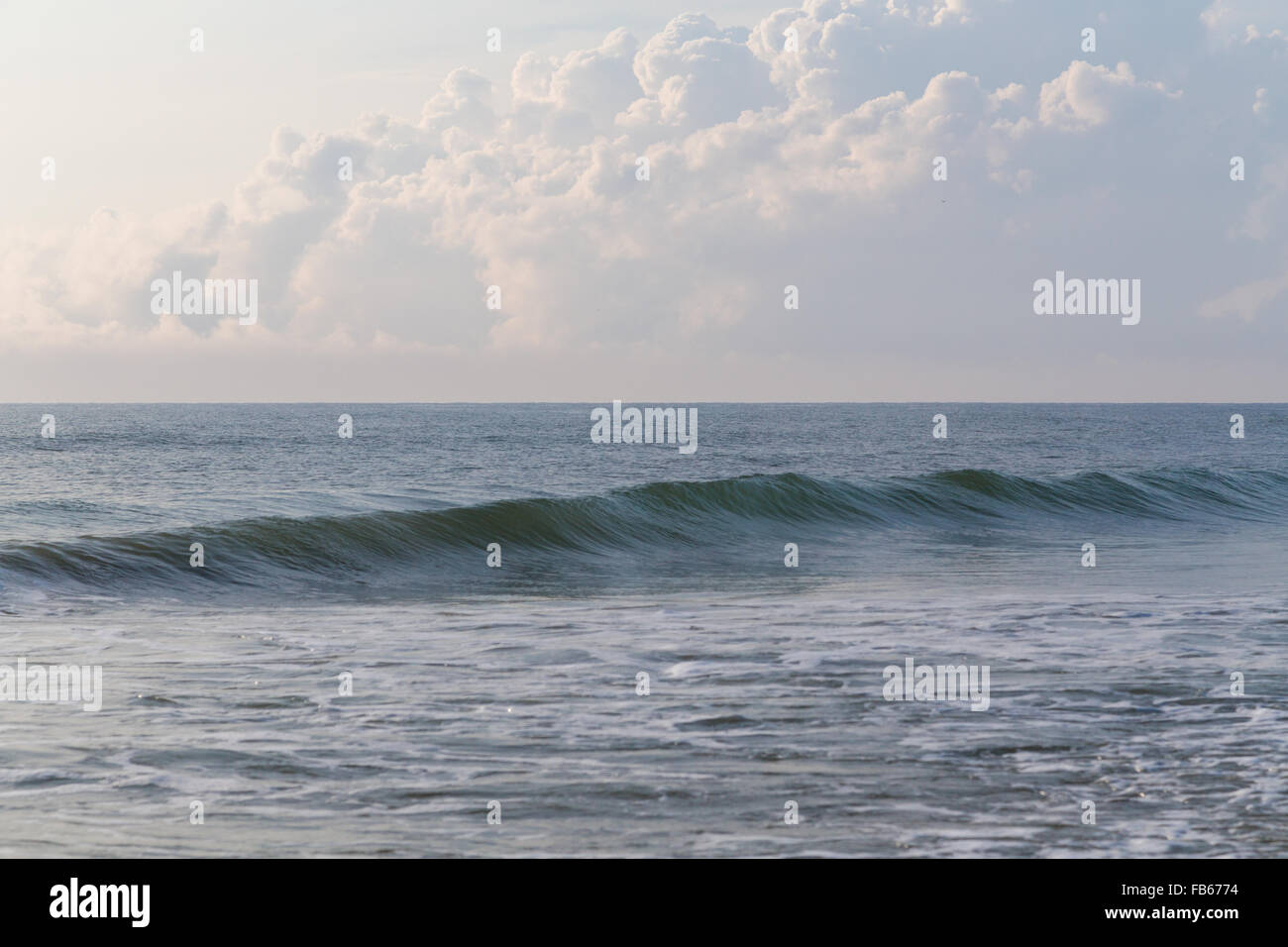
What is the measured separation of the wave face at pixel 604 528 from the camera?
55.5ft

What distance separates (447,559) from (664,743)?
1310 centimetres

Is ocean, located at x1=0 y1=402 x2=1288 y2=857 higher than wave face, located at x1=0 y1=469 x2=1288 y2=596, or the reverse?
wave face, located at x1=0 y1=469 x2=1288 y2=596

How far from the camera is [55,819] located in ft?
19.3

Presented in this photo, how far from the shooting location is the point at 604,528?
23.3 m

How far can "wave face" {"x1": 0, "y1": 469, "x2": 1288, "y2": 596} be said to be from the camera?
1692 centimetres

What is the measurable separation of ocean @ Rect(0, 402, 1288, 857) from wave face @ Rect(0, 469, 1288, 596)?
0.37 feet

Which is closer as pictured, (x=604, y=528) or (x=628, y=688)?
(x=628, y=688)

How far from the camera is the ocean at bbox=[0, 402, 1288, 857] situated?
5867 mm

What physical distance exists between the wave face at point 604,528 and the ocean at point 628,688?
113mm

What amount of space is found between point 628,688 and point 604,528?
14.2m

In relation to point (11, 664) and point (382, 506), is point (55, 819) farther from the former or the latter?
point (382, 506)

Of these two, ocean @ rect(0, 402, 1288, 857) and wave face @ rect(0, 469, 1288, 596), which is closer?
ocean @ rect(0, 402, 1288, 857)
